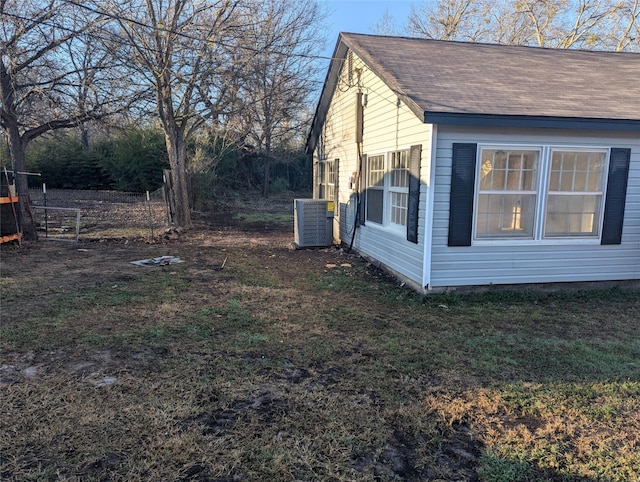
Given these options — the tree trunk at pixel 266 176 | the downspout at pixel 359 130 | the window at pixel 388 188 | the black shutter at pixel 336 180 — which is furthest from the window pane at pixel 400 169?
the tree trunk at pixel 266 176

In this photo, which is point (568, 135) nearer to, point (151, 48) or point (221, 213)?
point (151, 48)

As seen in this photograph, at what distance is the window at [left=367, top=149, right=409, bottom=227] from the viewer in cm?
693

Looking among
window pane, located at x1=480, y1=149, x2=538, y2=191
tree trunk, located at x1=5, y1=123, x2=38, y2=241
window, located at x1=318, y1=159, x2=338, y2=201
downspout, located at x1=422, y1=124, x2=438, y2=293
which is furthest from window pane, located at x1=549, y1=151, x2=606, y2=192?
tree trunk, located at x1=5, y1=123, x2=38, y2=241

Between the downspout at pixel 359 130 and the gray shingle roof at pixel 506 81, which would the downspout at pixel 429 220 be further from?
the downspout at pixel 359 130

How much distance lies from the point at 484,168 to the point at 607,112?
172 centimetres

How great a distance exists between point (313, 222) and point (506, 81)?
4847 mm

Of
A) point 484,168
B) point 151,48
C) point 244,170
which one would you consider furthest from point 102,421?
point 244,170

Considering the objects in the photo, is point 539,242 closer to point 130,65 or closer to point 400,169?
point 400,169

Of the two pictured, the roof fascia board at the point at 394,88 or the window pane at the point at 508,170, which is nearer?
the roof fascia board at the point at 394,88

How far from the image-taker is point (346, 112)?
955cm

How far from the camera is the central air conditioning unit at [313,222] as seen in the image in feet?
31.9

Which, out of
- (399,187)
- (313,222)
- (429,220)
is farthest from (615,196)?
(313,222)

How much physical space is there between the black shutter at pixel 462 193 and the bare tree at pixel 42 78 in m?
8.49

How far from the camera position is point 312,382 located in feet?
11.4
